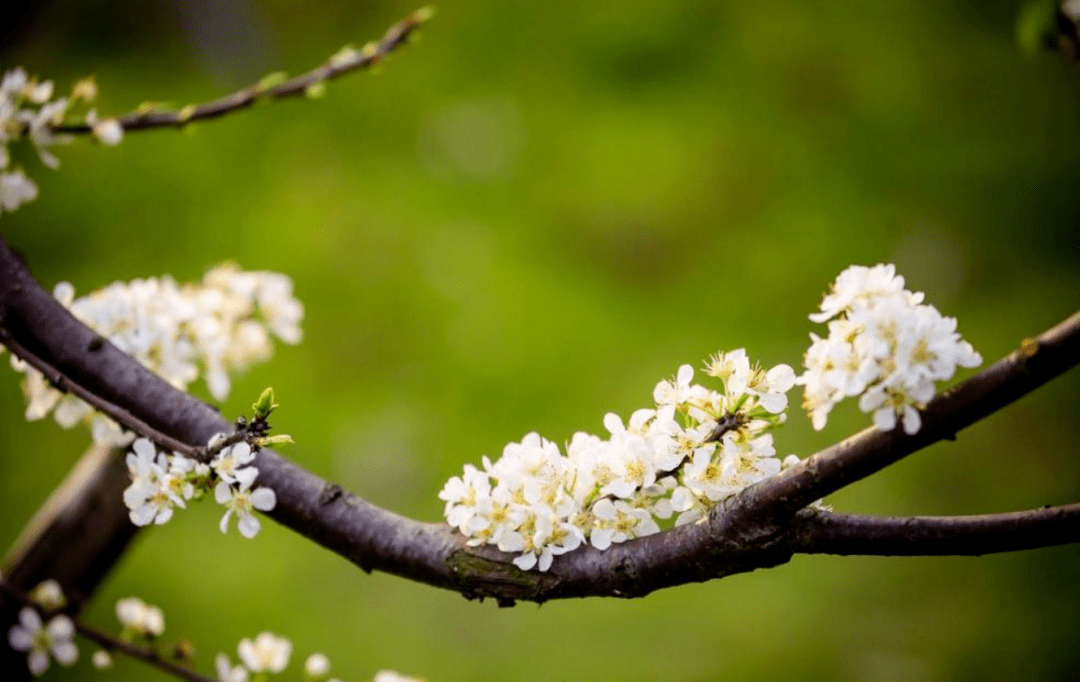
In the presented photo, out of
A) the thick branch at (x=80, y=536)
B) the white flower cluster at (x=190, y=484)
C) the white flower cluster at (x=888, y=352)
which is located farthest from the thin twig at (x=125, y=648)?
the white flower cluster at (x=888, y=352)

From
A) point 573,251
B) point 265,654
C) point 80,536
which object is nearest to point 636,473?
point 265,654

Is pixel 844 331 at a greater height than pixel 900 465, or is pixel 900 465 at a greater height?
pixel 900 465

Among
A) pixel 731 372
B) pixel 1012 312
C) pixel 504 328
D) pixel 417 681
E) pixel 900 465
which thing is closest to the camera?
pixel 731 372

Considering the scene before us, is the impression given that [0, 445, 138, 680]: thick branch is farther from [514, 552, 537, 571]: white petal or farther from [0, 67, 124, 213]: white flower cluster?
[514, 552, 537, 571]: white petal

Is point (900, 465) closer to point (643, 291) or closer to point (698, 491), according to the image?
point (643, 291)

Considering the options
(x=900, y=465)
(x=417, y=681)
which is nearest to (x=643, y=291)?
(x=900, y=465)

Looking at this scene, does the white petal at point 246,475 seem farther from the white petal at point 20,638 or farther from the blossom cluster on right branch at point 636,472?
the white petal at point 20,638
